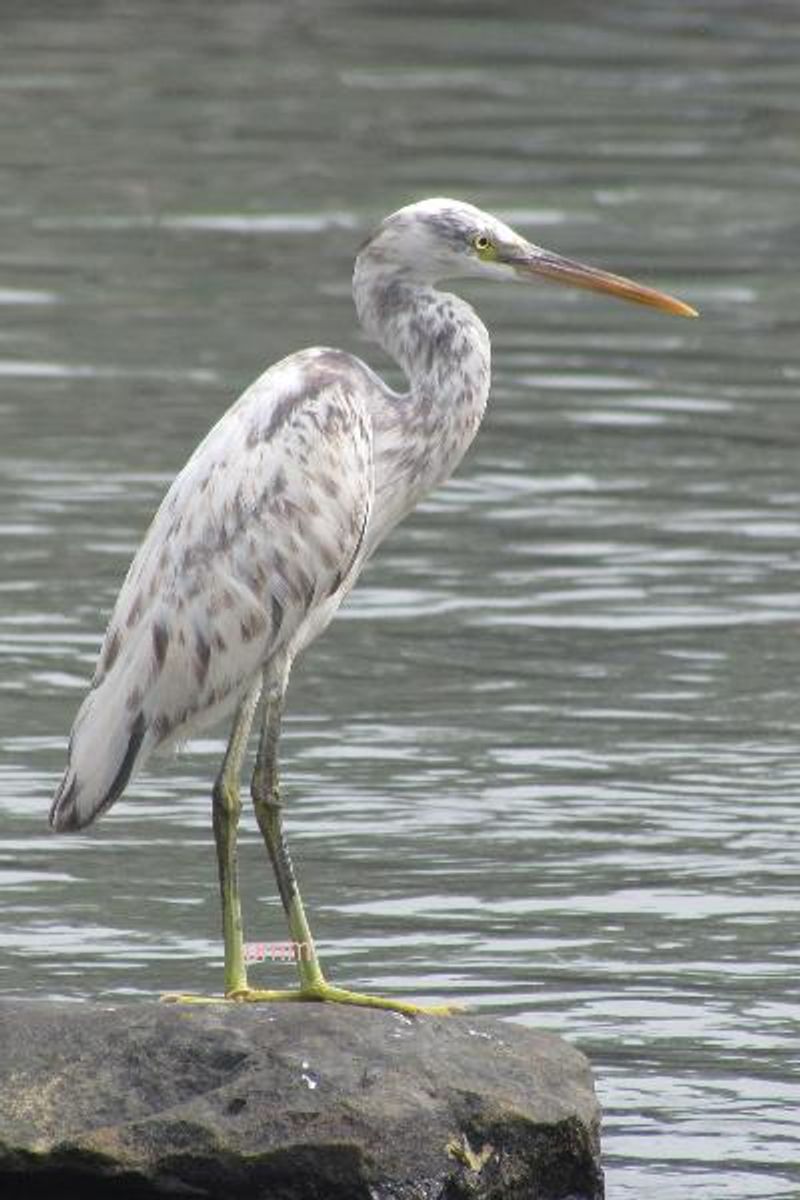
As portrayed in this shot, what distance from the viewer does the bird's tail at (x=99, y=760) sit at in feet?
30.6

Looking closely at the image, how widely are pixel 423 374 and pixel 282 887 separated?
1523mm

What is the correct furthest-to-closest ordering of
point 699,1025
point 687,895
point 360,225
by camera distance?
point 360,225 → point 687,895 → point 699,1025

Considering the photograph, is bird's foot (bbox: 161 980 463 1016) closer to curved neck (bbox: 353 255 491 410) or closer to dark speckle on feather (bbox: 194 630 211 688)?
dark speckle on feather (bbox: 194 630 211 688)

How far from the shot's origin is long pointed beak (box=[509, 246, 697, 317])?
1027 centimetres

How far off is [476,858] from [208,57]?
65.2 ft

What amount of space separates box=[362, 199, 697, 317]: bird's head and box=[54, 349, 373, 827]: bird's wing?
619 millimetres

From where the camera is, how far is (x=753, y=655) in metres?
14.3

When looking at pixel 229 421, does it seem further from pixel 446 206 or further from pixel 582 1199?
pixel 582 1199

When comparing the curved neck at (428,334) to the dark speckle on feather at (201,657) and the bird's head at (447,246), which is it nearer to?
the bird's head at (447,246)

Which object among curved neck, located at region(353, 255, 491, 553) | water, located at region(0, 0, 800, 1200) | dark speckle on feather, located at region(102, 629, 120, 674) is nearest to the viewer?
dark speckle on feather, located at region(102, 629, 120, 674)

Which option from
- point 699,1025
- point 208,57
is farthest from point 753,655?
point 208,57

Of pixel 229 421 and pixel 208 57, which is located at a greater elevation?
pixel 229 421

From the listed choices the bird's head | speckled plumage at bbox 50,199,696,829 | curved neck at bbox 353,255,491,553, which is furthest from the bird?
Result: the bird's head

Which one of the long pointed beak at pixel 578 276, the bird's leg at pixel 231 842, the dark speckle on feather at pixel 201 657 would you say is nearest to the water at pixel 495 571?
the bird's leg at pixel 231 842
